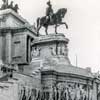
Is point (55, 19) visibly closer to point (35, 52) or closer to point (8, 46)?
point (35, 52)

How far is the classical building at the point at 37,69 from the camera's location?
1447 inches

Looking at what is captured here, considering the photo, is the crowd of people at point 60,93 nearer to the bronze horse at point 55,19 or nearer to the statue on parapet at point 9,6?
the bronze horse at point 55,19

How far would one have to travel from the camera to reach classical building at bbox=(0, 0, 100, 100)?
36.8 meters

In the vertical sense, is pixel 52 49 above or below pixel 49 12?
below

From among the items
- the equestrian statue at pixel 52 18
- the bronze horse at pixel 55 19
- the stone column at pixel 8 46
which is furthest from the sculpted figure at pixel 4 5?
the bronze horse at pixel 55 19

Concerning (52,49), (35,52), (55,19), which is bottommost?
(35,52)

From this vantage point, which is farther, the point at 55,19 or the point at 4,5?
the point at 4,5

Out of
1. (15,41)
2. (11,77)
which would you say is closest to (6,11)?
(15,41)

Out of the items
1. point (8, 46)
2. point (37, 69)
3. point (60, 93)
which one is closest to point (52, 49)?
point (37, 69)

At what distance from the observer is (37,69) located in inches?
1642

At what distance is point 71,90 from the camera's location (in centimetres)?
4212

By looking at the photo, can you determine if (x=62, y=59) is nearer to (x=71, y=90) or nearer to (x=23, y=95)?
(x=71, y=90)

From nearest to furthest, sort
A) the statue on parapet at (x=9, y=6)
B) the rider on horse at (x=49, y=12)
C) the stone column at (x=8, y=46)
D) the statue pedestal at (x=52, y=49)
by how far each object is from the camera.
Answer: the statue pedestal at (x=52, y=49) → the rider on horse at (x=49, y=12) → the stone column at (x=8, y=46) → the statue on parapet at (x=9, y=6)

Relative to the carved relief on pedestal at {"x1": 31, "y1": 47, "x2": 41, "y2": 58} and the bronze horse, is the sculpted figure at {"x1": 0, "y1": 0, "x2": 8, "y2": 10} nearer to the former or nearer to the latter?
the bronze horse
